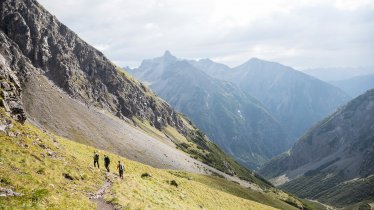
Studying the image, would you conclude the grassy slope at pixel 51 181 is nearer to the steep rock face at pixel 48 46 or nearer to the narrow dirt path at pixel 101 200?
the narrow dirt path at pixel 101 200

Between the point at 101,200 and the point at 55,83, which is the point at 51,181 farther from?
the point at 55,83

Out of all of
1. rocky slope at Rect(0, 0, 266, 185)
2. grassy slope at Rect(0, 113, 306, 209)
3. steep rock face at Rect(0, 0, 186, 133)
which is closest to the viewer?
grassy slope at Rect(0, 113, 306, 209)

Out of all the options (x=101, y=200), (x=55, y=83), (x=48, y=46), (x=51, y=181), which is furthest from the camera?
(x=48, y=46)

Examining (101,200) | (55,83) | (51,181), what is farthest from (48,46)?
(101,200)

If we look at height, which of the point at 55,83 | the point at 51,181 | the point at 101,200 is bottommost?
the point at 101,200

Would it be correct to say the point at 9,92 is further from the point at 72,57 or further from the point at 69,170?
the point at 72,57

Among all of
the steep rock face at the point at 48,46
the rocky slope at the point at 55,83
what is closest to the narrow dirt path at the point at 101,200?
the rocky slope at the point at 55,83

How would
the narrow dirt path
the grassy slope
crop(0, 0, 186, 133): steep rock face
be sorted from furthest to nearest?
crop(0, 0, 186, 133): steep rock face, the narrow dirt path, the grassy slope

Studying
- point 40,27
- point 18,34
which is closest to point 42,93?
point 18,34

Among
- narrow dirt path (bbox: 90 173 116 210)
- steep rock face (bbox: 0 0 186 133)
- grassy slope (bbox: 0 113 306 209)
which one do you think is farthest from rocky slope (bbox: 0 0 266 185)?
narrow dirt path (bbox: 90 173 116 210)

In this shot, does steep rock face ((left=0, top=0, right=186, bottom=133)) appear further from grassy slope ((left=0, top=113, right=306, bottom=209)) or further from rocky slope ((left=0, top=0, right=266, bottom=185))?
grassy slope ((left=0, top=113, right=306, bottom=209))

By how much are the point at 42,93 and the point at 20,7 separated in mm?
51875

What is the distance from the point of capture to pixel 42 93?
454 ft

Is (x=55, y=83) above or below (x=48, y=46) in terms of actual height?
below
